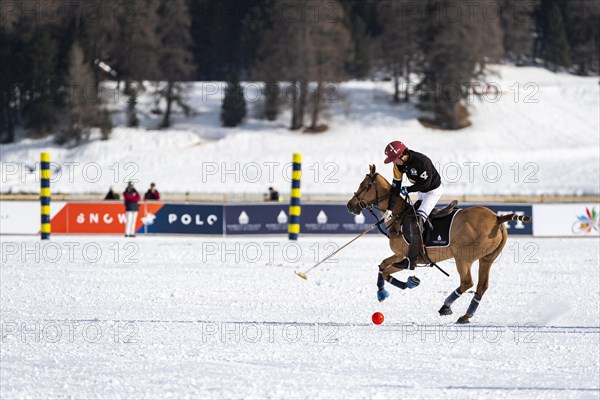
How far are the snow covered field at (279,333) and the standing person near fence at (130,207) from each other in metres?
5.55

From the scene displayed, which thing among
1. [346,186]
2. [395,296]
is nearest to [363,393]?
[395,296]

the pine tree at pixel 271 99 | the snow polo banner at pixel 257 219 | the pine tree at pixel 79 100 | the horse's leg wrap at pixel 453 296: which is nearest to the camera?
the horse's leg wrap at pixel 453 296

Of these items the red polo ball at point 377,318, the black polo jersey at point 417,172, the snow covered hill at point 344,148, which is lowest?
the snow covered hill at point 344,148

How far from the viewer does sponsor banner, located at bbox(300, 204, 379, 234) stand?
89.8 feet

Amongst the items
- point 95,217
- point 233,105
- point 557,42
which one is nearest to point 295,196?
point 95,217

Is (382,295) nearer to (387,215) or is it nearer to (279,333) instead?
(387,215)

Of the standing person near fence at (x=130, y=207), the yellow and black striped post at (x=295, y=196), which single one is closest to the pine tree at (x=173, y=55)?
the standing person near fence at (x=130, y=207)

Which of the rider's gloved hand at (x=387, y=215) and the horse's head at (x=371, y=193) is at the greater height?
the horse's head at (x=371, y=193)

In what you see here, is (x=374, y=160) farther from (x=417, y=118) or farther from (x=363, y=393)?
(x=363, y=393)

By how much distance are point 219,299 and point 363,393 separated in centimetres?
633

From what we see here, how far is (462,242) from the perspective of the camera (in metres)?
12.0

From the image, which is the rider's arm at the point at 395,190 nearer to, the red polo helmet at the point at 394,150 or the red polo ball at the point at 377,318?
the red polo helmet at the point at 394,150

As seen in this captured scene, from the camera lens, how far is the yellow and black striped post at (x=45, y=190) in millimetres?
22484

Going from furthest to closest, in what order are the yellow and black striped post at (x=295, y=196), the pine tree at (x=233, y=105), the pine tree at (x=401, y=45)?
1. the pine tree at (x=401, y=45)
2. the pine tree at (x=233, y=105)
3. the yellow and black striped post at (x=295, y=196)
